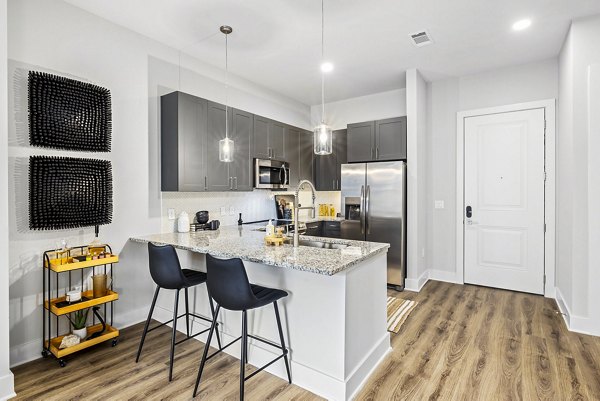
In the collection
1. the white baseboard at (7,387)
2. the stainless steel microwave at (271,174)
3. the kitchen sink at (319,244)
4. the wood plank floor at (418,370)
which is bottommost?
the wood plank floor at (418,370)

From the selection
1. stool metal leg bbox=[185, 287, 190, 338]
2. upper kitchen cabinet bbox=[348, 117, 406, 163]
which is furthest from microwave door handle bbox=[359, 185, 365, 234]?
stool metal leg bbox=[185, 287, 190, 338]

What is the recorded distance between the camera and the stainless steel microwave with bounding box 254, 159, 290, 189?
14.2 ft

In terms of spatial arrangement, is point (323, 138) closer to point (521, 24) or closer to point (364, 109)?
point (521, 24)

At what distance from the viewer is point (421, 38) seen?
342cm

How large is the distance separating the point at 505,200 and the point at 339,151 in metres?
2.48

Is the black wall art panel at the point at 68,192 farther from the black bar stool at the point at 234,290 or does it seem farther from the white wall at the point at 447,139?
the white wall at the point at 447,139

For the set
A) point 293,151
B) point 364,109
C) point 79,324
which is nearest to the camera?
point 79,324

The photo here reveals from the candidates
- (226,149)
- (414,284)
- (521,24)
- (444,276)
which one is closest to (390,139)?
(521,24)

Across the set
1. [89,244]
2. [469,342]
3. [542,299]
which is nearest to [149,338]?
[89,244]

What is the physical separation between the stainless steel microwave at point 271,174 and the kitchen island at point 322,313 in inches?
70.5

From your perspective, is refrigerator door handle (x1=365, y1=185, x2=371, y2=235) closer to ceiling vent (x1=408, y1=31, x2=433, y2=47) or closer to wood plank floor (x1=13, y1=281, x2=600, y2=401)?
wood plank floor (x1=13, y1=281, x2=600, y2=401)

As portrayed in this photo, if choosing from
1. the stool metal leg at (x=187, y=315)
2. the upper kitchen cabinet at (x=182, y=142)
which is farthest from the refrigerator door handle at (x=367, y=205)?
the stool metal leg at (x=187, y=315)

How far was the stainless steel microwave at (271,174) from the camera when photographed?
434 centimetres

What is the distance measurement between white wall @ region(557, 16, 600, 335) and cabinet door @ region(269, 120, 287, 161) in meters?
3.31
